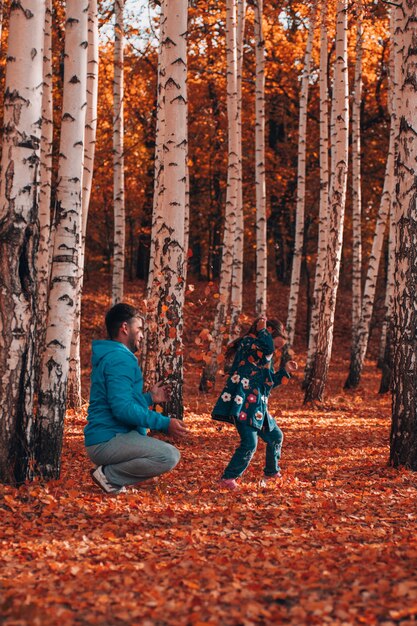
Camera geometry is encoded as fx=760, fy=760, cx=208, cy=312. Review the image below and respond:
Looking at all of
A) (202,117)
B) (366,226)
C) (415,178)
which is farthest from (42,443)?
(366,226)

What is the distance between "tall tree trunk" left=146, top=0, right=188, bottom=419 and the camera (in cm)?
868

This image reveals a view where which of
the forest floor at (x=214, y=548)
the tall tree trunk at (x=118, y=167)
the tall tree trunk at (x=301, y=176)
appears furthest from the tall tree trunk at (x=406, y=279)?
the tall tree trunk at (x=301, y=176)


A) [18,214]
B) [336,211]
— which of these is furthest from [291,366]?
[336,211]

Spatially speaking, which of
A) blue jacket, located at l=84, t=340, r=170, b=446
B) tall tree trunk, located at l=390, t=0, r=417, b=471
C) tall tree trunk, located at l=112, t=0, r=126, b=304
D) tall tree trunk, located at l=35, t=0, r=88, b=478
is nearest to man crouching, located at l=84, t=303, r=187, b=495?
blue jacket, located at l=84, t=340, r=170, b=446

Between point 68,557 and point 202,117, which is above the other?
point 202,117

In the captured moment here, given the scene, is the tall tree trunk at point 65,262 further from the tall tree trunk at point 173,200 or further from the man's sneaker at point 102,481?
the tall tree trunk at point 173,200

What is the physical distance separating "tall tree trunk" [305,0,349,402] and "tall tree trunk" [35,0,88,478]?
24.2 ft

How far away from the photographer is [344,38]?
13.1m

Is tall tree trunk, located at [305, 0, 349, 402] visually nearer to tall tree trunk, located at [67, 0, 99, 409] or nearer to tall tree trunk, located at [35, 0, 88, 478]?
tall tree trunk, located at [67, 0, 99, 409]

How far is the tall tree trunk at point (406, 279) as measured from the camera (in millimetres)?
7590

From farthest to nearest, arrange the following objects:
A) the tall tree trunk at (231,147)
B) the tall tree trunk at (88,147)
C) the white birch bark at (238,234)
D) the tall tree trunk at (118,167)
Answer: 1. the white birch bark at (238,234)
2. the tall tree trunk at (118,167)
3. the tall tree trunk at (231,147)
4. the tall tree trunk at (88,147)

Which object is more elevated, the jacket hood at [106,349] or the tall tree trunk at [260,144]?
the tall tree trunk at [260,144]

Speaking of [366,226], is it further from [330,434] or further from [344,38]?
[330,434]

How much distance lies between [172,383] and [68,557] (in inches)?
177
